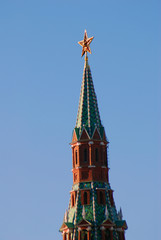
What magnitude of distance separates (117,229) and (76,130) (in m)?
14.7

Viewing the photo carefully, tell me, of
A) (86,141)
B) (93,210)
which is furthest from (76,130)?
(93,210)

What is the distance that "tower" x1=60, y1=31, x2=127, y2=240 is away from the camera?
437 ft

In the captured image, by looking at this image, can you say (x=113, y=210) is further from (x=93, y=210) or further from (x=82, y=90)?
(x=82, y=90)

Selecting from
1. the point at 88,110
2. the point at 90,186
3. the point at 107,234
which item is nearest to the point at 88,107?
the point at 88,110

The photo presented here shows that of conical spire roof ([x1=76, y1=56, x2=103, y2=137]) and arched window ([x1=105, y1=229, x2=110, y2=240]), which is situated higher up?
conical spire roof ([x1=76, y1=56, x2=103, y2=137])

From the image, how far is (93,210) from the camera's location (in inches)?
5276

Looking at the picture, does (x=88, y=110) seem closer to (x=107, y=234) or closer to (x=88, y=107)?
(x=88, y=107)

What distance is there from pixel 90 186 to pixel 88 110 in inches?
430

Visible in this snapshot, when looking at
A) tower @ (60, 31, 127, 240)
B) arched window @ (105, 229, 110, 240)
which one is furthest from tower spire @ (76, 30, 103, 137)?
arched window @ (105, 229, 110, 240)

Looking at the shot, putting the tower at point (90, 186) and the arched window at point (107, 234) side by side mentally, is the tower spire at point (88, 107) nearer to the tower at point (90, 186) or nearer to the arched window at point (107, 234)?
the tower at point (90, 186)

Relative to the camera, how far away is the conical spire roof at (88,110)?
139 meters

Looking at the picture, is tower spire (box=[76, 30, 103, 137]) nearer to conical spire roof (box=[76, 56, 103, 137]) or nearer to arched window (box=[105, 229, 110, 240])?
conical spire roof (box=[76, 56, 103, 137])

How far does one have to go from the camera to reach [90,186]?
447 ft

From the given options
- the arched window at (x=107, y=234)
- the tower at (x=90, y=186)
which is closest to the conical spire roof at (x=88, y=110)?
the tower at (x=90, y=186)
